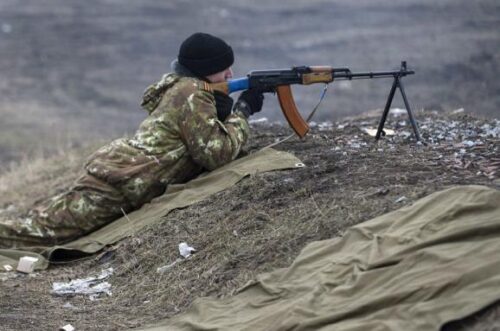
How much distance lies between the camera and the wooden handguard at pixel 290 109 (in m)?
8.29

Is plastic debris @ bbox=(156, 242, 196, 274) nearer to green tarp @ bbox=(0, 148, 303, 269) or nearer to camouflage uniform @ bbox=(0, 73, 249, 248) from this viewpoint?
green tarp @ bbox=(0, 148, 303, 269)

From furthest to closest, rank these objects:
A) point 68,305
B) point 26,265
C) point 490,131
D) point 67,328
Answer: point 490,131 < point 26,265 < point 68,305 < point 67,328

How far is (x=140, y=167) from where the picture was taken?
7980mm

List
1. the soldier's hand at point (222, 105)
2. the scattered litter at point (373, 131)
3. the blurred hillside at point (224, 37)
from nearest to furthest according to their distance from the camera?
the soldier's hand at point (222, 105) → the scattered litter at point (373, 131) → the blurred hillside at point (224, 37)

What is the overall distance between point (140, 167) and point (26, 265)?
3.93ft

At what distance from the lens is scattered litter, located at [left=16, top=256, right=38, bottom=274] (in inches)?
293

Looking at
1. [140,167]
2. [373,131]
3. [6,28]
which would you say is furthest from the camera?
[6,28]

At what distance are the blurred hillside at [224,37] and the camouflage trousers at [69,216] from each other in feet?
23.6

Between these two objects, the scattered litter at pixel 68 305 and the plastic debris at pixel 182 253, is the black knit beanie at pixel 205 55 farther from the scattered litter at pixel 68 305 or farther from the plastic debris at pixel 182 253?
the scattered litter at pixel 68 305

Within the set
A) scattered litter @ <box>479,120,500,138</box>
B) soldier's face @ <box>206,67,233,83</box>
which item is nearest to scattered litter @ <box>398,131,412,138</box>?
scattered litter @ <box>479,120,500,138</box>

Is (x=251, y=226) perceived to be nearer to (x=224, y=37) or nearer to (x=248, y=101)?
(x=248, y=101)

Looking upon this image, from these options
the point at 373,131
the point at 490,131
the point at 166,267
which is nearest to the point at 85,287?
the point at 166,267

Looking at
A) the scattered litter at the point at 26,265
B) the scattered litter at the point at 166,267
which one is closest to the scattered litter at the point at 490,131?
the scattered litter at the point at 166,267

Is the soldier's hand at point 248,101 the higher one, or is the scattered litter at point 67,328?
the soldier's hand at point 248,101
